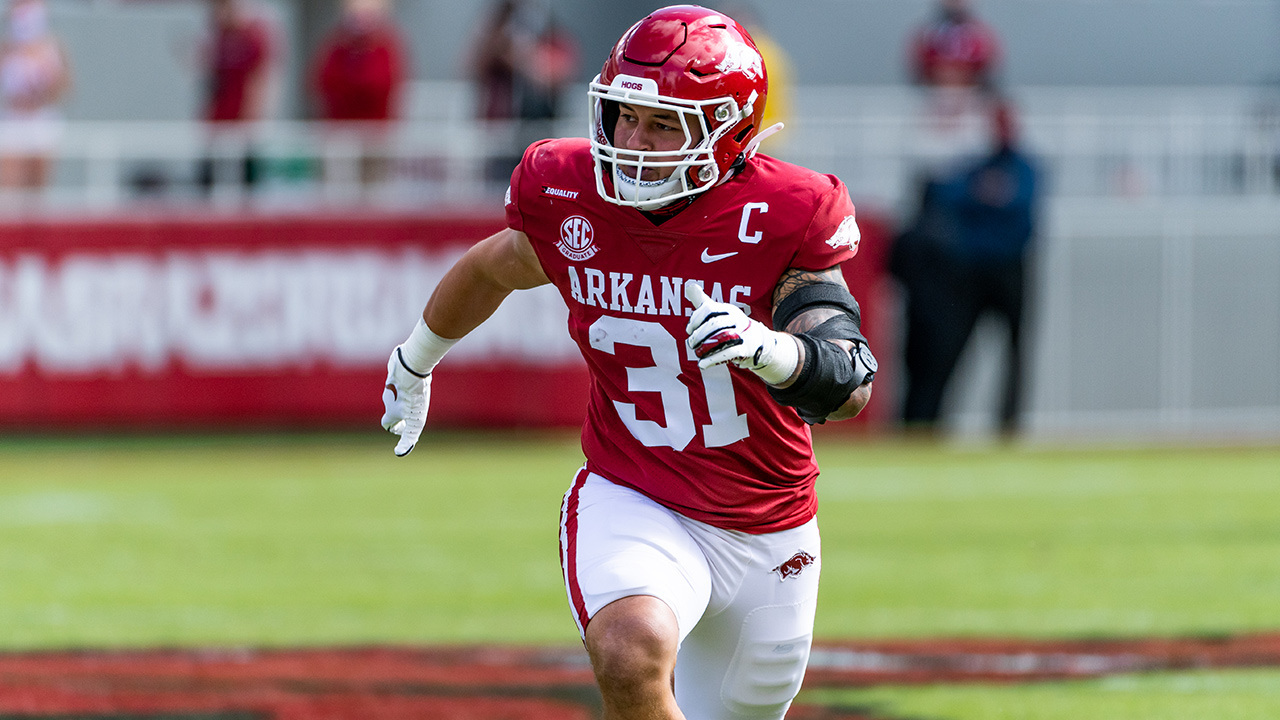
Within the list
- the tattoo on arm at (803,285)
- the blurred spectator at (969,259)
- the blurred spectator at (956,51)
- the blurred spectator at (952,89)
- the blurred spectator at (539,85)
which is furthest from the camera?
the blurred spectator at (956,51)

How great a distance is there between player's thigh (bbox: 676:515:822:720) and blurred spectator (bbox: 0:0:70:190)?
35.3ft

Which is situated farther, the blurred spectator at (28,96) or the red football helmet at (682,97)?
the blurred spectator at (28,96)

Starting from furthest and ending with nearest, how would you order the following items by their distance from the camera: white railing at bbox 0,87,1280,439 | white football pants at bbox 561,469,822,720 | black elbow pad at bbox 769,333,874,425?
white railing at bbox 0,87,1280,439, white football pants at bbox 561,469,822,720, black elbow pad at bbox 769,333,874,425

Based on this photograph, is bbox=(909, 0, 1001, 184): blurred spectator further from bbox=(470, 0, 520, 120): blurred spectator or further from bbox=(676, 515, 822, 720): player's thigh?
bbox=(676, 515, 822, 720): player's thigh

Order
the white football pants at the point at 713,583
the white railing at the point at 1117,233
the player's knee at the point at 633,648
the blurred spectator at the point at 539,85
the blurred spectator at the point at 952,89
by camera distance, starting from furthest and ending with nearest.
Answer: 1. the blurred spectator at the point at 952,89
2. the white railing at the point at 1117,233
3. the blurred spectator at the point at 539,85
4. the white football pants at the point at 713,583
5. the player's knee at the point at 633,648

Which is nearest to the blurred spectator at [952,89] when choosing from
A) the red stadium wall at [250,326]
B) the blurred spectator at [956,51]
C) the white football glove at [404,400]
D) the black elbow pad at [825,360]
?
the blurred spectator at [956,51]

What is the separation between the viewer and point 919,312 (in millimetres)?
13898

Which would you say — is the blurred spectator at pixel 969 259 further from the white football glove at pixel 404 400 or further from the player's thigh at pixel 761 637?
the player's thigh at pixel 761 637

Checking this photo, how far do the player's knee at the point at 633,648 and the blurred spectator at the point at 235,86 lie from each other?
10.7 metres

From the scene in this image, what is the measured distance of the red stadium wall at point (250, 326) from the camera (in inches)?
537

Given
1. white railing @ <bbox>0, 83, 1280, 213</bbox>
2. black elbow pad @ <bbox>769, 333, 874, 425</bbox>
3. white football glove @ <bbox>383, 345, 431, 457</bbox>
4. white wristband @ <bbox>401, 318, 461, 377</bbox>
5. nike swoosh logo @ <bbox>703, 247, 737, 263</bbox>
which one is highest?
nike swoosh logo @ <bbox>703, 247, 737, 263</bbox>

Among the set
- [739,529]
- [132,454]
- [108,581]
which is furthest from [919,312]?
[739,529]

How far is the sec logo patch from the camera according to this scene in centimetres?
423

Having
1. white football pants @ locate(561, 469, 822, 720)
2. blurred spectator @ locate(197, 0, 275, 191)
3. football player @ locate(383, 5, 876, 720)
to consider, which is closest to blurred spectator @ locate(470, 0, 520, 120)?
blurred spectator @ locate(197, 0, 275, 191)
